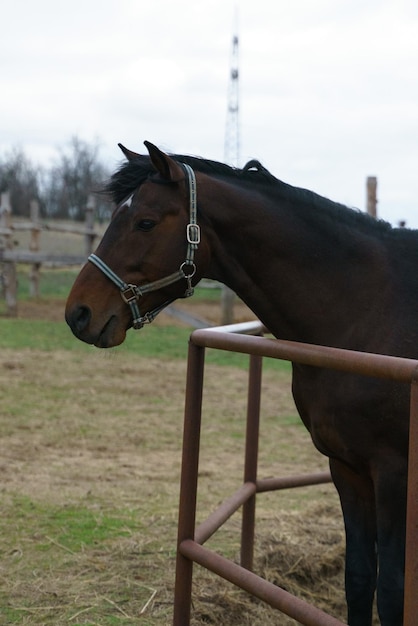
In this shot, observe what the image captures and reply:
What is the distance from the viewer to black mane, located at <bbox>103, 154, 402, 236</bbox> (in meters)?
2.49

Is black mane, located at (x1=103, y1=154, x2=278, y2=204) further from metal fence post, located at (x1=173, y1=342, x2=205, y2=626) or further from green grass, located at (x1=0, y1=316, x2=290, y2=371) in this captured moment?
green grass, located at (x1=0, y1=316, x2=290, y2=371)

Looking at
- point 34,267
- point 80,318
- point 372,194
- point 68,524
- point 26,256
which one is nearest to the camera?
point 80,318

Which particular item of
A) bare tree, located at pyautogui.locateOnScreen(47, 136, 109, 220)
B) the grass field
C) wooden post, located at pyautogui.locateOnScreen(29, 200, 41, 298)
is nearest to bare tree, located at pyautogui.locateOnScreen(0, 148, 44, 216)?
bare tree, located at pyautogui.locateOnScreen(47, 136, 109, 220)

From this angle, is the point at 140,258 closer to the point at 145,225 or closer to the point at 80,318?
the point at 145,225

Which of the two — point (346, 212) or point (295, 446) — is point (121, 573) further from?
point (295, 446)

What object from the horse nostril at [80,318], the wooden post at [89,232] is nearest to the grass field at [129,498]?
the horse nostril at [80,318]

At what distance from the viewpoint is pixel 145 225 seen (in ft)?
7.84

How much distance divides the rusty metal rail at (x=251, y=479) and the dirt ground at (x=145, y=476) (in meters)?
0.39

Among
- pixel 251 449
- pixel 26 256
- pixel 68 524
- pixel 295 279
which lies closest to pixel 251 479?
pixel 251 449

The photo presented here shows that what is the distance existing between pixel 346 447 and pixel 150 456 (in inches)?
135

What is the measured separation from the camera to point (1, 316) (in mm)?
13438

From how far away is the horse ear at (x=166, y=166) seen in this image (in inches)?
92.7

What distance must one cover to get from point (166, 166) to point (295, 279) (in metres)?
0.57

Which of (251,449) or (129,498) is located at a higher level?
(251,449)
